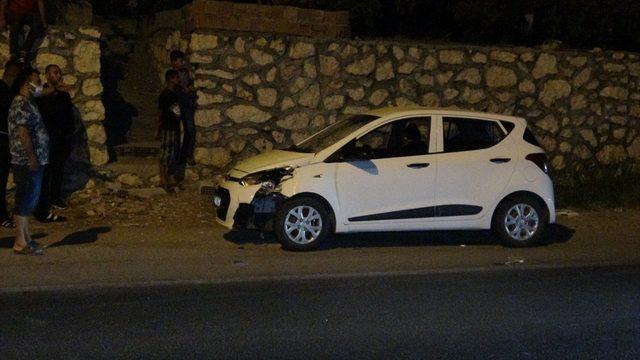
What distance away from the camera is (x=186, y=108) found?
45.2ft

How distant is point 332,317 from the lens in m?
7.70

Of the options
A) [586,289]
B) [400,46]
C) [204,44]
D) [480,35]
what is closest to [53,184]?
[204,44]

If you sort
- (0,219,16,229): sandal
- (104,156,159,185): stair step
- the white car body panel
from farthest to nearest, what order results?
(104,156,159,185): stair step < (0,219,16,229): sandal < the white car body panel

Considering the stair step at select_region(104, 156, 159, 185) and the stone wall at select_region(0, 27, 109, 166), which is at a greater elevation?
the stone wall at select_region(0, 27, 109, 166)

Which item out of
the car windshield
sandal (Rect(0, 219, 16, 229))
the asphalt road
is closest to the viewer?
the asphalt road

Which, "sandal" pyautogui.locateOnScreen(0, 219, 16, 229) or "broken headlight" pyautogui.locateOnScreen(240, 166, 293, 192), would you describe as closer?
"broken headlight" pyautogui.locateOnScreen(240, 166, 293, 192)

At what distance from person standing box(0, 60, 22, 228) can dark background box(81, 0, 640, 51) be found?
22.1 ft

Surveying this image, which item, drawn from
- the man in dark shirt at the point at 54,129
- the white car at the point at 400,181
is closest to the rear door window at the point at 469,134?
the white car at the point at 400,181

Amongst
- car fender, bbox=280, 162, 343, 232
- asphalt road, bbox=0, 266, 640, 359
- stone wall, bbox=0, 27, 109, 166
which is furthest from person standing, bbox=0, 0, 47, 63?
asphalt road, bbox=0, 266, 640, 359

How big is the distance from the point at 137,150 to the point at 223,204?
387 cm

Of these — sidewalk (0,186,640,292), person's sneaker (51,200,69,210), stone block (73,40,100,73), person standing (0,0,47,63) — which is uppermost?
person standing (0,0,47,63)

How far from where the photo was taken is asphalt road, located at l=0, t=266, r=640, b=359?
22.1 feet

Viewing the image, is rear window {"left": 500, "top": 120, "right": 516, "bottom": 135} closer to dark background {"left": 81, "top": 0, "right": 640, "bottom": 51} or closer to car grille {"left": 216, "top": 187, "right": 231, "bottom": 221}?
car grille {"left": 216, "top": 187, "right": 231, "bottom": 221}

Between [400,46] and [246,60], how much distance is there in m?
2.63
